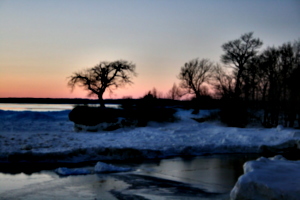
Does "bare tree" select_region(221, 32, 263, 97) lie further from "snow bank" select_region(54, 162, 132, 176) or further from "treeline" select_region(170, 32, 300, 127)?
"snow bank" select_region(54, 162, 132, 176)

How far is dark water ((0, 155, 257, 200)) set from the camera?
7656 mm

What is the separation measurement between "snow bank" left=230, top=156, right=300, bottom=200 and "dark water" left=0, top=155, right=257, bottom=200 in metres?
1.00

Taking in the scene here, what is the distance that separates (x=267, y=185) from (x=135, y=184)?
3583 mm

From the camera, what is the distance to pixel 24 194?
766 cm

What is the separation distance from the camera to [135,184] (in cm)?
880

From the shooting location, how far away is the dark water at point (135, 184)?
7656 mm

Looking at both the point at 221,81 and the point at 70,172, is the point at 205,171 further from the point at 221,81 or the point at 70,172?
the point at 221,81

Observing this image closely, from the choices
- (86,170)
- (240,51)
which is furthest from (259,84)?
(86,170)

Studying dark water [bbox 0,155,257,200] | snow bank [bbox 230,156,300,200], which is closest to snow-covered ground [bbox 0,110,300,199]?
snow bank [bbox 230,156,300,200]

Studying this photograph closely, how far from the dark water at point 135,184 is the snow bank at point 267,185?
3.29 feet

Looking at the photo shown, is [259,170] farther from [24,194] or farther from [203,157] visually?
[203,157]

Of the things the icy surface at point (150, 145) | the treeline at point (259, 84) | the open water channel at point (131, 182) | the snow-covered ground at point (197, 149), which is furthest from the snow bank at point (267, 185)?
the treeline at point (259, 84)

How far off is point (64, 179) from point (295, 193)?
5.98 meters

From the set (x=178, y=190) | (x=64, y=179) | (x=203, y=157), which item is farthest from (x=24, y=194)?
(x=203, y=157)
